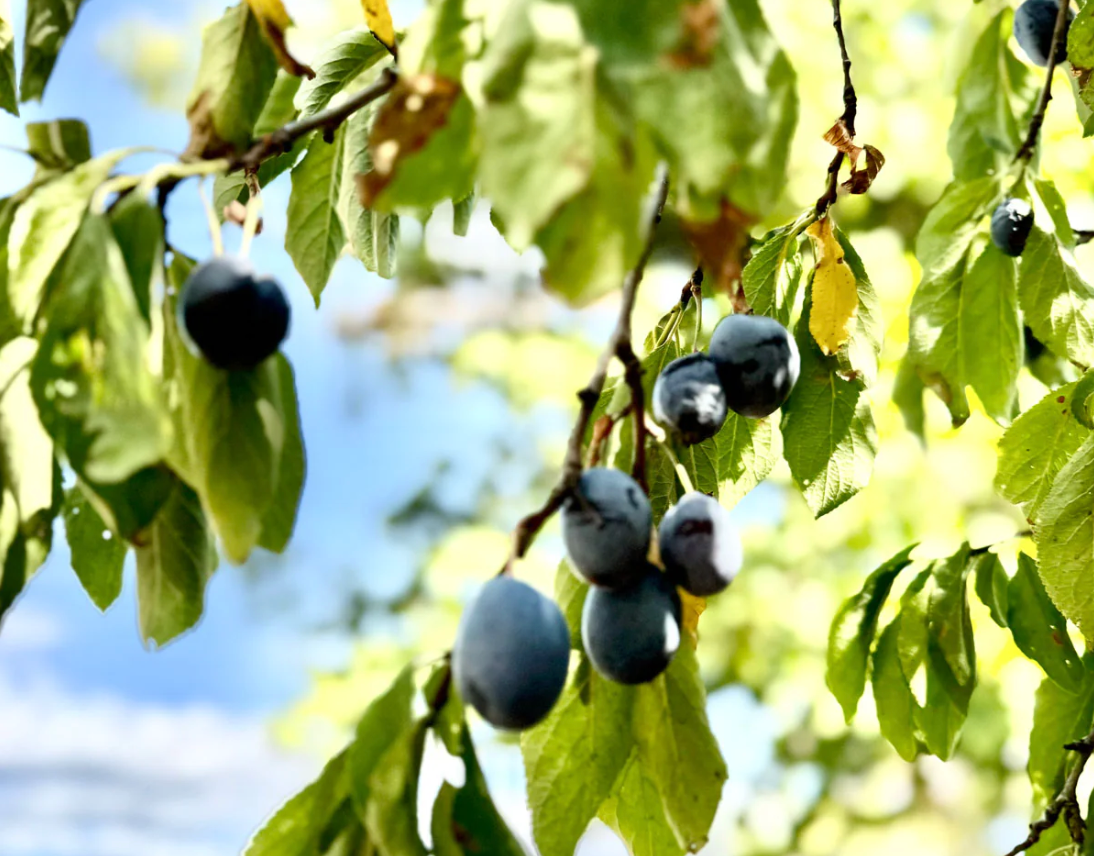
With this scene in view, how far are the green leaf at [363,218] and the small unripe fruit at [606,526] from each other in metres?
0.37

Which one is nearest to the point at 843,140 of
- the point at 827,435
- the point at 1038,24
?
the point at 827,435

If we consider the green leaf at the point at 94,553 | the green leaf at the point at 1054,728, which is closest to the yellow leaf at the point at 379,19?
the green leaf at the point at 94,553

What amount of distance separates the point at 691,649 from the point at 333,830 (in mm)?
215

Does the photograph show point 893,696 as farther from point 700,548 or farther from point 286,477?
point 286,477

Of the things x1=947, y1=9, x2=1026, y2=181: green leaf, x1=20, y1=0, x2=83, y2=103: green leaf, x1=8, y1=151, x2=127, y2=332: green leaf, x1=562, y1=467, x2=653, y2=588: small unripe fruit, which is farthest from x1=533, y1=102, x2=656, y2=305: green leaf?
x1=947, y1=9, x2=1026, y2=181: green leaf

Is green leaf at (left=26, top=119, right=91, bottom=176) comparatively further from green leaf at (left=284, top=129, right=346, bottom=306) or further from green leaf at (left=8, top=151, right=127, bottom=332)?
green leaf at (left=284, top=129, right=346, bottom=306)

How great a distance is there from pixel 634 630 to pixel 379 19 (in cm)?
47

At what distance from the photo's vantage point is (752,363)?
0.74 meters

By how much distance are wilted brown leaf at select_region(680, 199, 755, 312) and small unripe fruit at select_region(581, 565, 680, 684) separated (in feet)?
0.51

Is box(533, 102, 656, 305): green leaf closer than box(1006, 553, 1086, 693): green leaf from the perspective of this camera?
Yes

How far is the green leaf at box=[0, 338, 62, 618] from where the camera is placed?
1.85ft

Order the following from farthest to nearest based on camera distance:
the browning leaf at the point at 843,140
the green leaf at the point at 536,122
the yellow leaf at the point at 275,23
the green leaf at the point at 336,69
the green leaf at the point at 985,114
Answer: the green leaf at the point at 985,114 → the browning leaf at the point at 843,140 → the green leaf at the point at 336,69 → the yellow leaf at the point at 275,23 → the green leaf at the point at 536,122

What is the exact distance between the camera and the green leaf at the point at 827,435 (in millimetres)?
952

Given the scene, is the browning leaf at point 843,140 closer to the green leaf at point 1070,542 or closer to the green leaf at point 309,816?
the green leaf at point 1070,542
